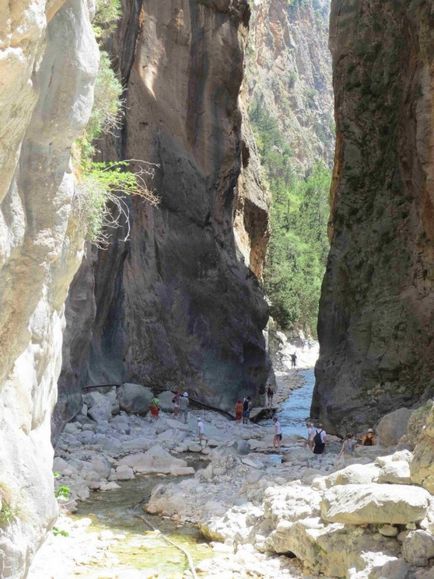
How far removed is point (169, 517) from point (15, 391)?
637 centimetres

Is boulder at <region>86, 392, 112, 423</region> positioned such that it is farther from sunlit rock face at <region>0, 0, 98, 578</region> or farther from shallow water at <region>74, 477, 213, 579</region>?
sunlit rock face at <region>0, 0, 98, 578</region>

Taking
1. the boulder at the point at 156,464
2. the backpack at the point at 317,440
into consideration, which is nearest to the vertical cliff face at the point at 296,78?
the backpack at the point at 317,440

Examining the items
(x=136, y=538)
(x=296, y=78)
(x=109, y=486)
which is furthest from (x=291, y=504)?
(x=296, y=78)

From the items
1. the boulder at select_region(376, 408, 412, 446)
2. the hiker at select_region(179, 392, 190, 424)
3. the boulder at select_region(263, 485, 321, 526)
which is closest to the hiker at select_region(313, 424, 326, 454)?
the boulder at select_region(376, 408, 412, 446)

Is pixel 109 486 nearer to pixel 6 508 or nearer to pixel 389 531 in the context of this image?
pixel 389 531

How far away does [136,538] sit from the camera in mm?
11633

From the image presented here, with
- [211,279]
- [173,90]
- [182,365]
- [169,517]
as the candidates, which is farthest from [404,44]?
[169,517]

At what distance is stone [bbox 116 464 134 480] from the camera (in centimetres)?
1536

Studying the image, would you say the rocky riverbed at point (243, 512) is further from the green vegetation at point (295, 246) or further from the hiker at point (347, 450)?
the green vegetation at point (295, 246)

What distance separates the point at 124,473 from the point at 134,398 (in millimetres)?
6692

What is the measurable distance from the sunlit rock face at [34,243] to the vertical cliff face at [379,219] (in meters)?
14.7

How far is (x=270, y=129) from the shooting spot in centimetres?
7681

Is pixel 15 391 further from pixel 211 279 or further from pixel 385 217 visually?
pixel 211 279

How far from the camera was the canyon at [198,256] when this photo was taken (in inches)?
278
